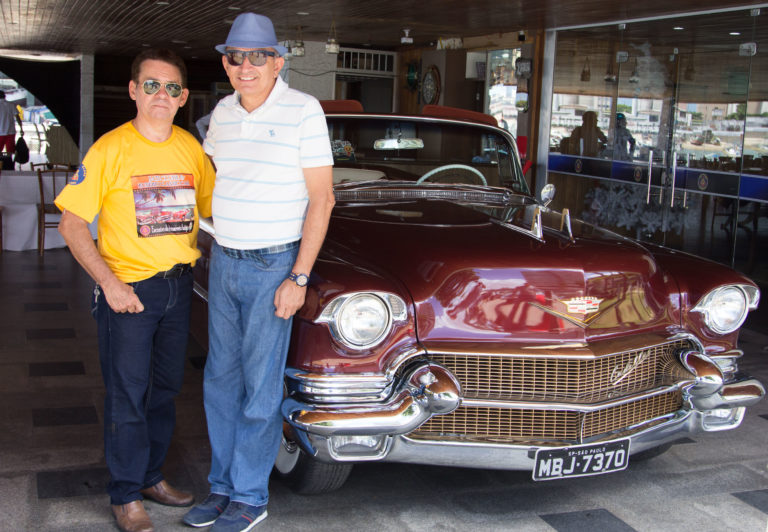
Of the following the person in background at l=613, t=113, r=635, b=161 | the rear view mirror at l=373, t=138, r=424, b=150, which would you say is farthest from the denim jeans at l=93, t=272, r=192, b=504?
the person in background at l=613, t=113, r=635, b=161

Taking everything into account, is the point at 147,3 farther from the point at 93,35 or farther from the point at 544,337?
the point at 544,337

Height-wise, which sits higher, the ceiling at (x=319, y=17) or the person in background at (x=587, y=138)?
the ceiling at (x=319, y=17)

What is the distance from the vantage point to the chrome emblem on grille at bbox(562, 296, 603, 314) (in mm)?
3004

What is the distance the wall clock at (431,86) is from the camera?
52.4 ft

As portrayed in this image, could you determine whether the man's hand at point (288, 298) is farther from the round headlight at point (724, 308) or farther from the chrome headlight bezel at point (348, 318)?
the round headlight at point (724, 308)

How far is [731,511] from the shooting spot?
326 centimetres

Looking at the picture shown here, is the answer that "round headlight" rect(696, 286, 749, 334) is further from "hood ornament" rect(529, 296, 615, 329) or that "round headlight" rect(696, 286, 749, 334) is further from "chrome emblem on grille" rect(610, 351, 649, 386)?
"hood ornament" rect(529, 296, 615, 329)

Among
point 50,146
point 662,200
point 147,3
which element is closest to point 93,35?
point 50,146

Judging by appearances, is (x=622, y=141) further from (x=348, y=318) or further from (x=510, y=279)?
(x=348, y=318)

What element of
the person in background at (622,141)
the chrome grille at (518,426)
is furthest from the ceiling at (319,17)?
the chrome grille at (518,426)

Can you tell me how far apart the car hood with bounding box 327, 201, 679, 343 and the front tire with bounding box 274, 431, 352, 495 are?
65cm

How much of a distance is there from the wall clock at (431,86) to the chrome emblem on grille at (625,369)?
13294 mm

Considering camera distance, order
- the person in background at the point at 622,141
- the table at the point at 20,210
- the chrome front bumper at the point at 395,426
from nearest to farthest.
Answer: the chrome front bumper at the point at 395,426 → the table at the point at 20,210 → the person in background at the point at 622,141

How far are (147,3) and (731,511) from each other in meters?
9.64
